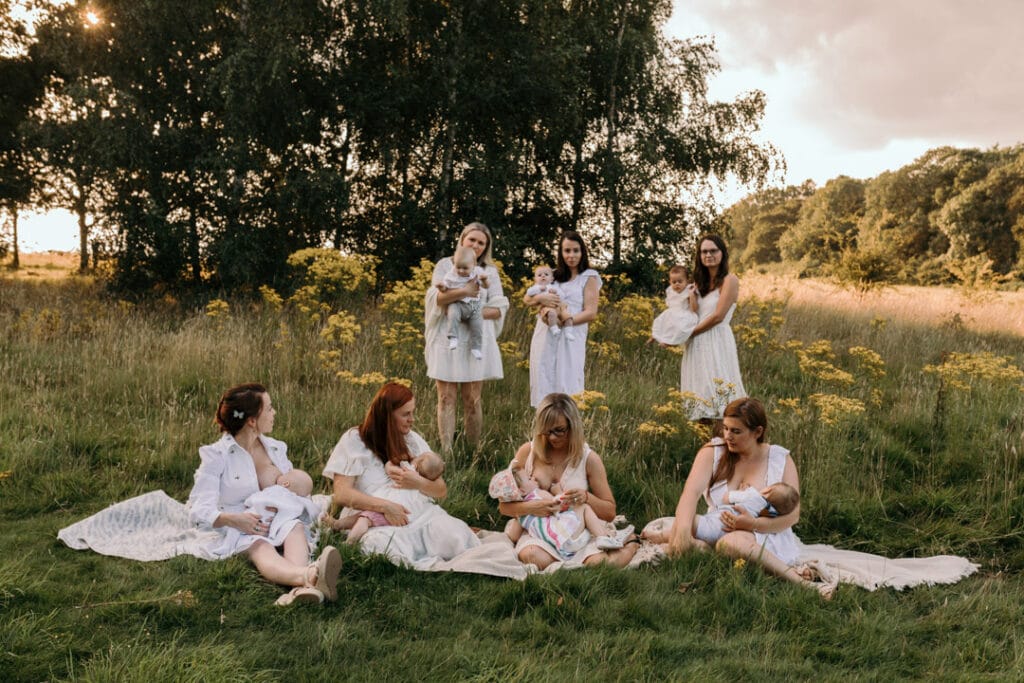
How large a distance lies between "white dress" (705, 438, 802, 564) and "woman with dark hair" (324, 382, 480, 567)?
148cm

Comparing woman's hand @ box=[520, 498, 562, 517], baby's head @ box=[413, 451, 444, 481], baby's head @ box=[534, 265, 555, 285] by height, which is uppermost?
baby's head @ box=[534, 265, 555, 285]

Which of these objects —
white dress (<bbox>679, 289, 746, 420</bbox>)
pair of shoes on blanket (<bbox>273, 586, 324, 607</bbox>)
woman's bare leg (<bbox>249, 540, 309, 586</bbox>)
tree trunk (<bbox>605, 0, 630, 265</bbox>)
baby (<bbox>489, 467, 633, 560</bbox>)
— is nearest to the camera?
pair of shoes on blanket (<bbox>273, 586, 324, 607</bbox>)

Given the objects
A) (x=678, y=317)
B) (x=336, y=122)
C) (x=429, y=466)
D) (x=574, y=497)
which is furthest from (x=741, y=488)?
(x=336, y=122)

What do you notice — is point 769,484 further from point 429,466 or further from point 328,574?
point 328,574

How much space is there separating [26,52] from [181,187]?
226 inches

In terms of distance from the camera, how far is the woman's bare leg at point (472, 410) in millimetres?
5859

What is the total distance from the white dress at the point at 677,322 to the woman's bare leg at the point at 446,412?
185 cm

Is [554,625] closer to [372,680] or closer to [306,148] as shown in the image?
[372,680]

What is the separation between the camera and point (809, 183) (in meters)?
66.4

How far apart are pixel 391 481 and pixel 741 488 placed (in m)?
2.11

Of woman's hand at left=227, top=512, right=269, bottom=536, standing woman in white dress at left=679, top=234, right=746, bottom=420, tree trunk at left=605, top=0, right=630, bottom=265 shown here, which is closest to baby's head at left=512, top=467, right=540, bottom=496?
woman's hand at left=227, top=512, right=269, bottom=536

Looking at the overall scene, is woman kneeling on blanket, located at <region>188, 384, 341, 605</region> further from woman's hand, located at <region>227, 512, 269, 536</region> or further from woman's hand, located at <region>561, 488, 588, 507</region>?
woman's hand, located at <region>561, 488, 588, 507</region>

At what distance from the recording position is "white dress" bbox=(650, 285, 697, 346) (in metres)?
6.16

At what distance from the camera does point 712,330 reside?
6.14 metres
